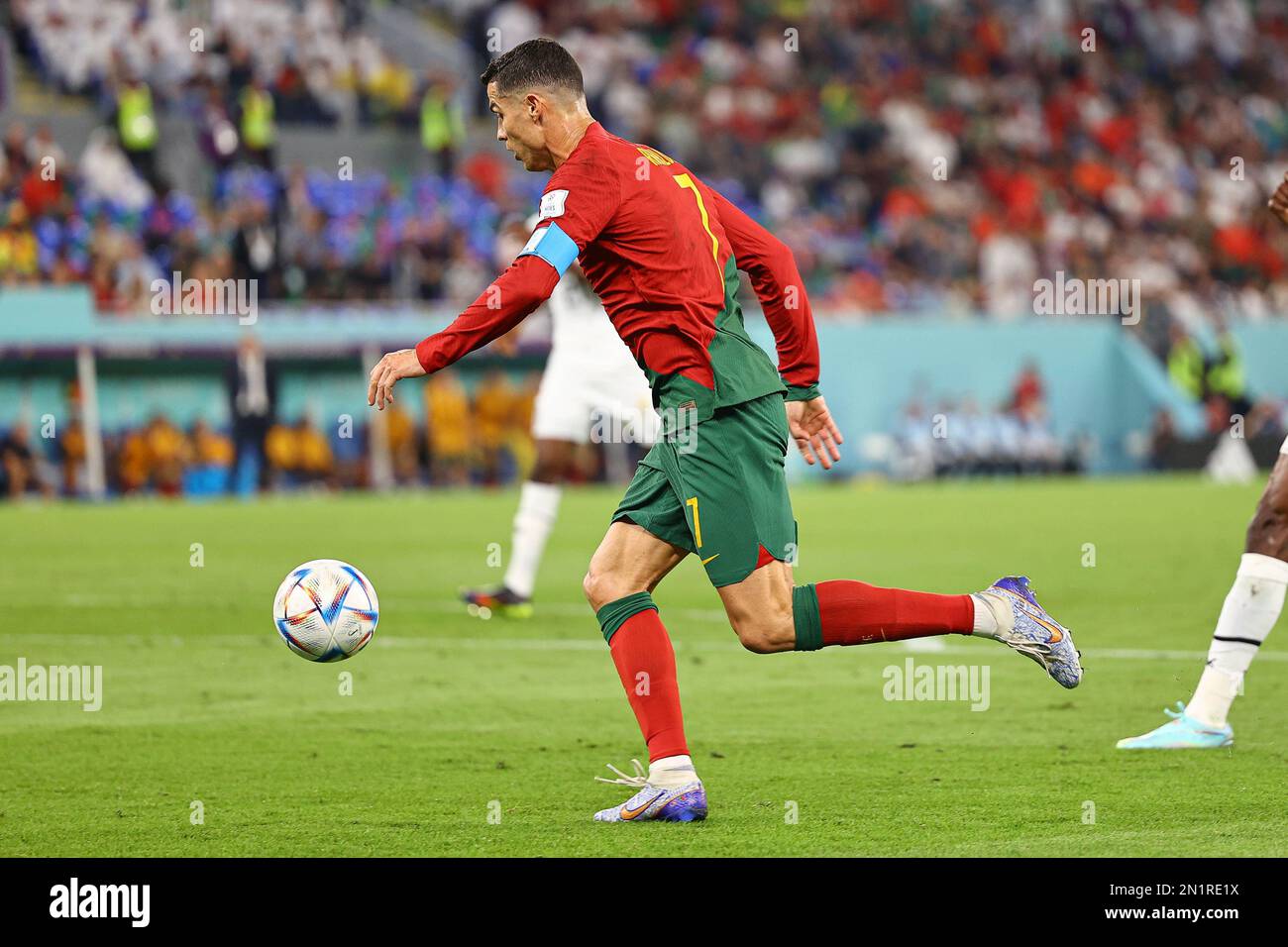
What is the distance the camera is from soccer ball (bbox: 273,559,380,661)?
271 inches

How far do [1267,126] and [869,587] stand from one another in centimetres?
3519

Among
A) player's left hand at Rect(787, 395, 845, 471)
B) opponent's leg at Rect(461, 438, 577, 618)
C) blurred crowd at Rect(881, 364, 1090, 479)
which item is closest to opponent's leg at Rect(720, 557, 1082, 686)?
player's left hand at Rect(787, 395, 845, 471)

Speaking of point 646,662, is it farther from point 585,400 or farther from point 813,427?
point 585,400

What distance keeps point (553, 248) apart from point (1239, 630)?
3104 millimetres

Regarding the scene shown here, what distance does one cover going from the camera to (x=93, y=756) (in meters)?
7.07

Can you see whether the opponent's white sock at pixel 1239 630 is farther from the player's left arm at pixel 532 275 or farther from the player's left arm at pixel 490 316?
the player's left arm at pixel 490 316

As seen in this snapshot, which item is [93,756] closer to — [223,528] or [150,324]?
[223,528]

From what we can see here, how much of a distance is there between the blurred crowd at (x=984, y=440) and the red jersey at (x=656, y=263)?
→ 24441 mm

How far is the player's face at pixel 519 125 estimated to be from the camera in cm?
596

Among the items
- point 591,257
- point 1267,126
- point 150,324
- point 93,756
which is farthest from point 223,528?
point 1267,126

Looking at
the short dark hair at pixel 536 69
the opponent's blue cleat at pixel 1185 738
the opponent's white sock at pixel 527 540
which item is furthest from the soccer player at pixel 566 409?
the short dark hair at pixel 536 69

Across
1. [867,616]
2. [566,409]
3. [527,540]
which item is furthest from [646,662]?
[566,409]

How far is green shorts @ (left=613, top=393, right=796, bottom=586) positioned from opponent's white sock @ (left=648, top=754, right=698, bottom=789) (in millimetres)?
574

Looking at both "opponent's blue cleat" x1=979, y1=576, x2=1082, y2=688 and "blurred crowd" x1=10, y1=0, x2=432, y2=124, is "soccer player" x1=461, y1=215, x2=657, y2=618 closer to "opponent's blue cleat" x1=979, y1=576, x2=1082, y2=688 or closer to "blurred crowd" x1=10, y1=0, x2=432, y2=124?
"opponent's blue cleat" x1=979, y1=576, x2=1082, y2=688
